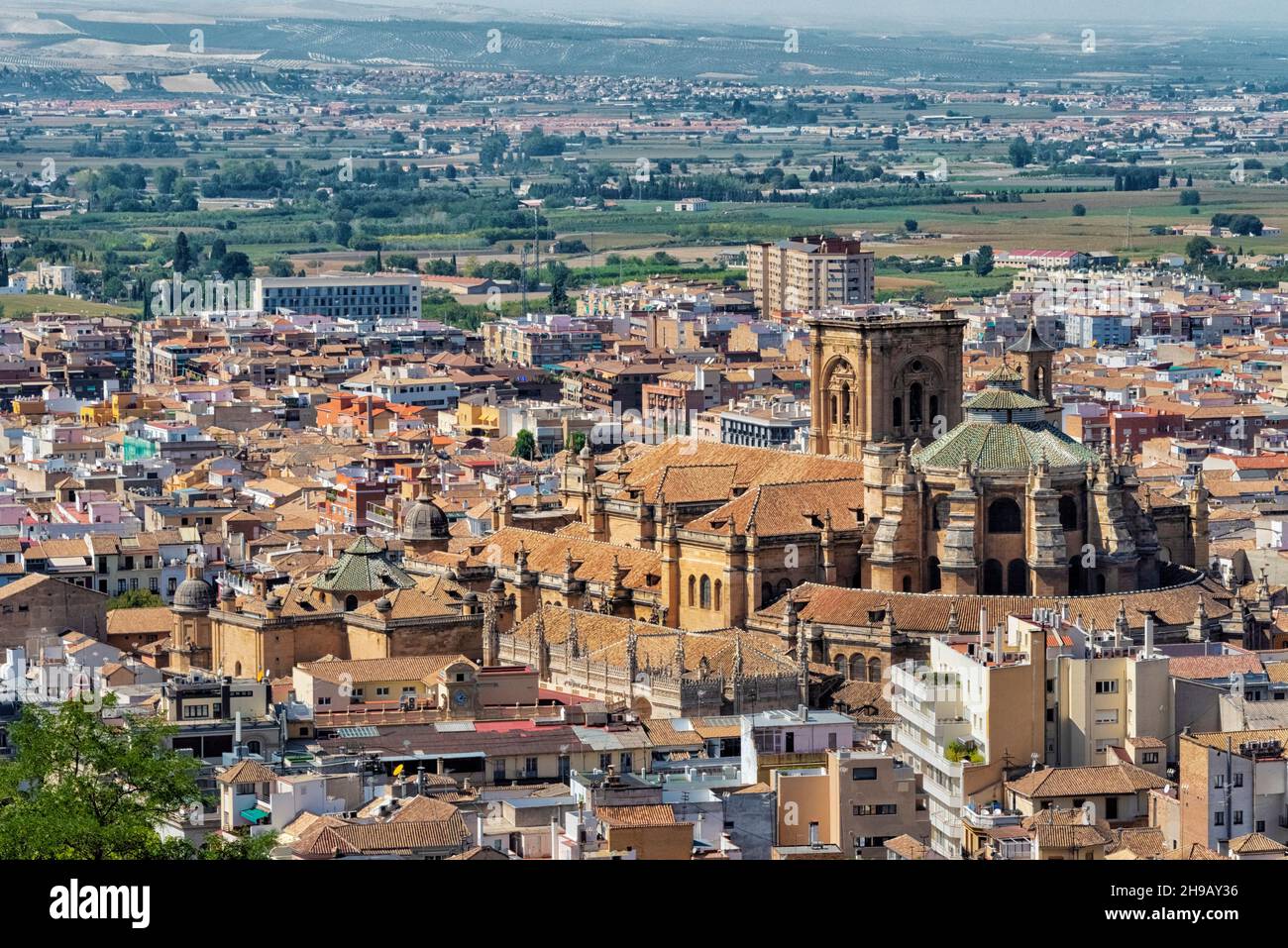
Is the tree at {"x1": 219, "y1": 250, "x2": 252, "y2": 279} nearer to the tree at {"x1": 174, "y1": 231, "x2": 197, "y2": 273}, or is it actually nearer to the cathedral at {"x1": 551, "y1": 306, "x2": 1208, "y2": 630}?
the tree at {"x1": 174, "y1": 231, "x2": 197, "y2": 273}

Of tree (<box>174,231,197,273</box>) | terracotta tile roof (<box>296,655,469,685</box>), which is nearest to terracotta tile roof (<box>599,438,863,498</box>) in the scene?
terracotta tile roof (<box>296,655,469,685</box>)

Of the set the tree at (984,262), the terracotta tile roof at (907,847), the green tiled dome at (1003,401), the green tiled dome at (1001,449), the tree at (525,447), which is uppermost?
the green tiled dome at (1003,401)

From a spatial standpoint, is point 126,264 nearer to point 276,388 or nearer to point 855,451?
point 276,388

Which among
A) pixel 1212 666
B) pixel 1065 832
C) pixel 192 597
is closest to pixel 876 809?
pixel 1065 832

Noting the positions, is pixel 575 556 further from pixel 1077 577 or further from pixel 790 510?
pixel 1077 577

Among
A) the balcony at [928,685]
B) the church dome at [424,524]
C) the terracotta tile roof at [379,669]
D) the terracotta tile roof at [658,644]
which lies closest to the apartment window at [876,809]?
the balcony at [928,685]

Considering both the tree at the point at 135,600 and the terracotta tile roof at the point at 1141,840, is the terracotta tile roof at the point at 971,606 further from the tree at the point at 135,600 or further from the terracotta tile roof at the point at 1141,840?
the tree at the point at 135,600
